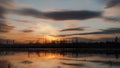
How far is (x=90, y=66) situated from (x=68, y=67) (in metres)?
3.75

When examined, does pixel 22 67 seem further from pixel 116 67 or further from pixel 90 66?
pixel 116 67

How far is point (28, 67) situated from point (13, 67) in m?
2.26

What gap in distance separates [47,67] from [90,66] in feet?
22.5

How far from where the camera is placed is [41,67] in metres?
45.1

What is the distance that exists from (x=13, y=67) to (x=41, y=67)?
4.45 meters

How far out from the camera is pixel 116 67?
4409 centimetres

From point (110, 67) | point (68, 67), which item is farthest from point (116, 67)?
point (68, 67)

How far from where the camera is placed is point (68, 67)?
145 feet

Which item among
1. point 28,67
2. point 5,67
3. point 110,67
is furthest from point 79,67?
point 5,67

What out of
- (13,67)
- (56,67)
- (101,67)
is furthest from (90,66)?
(13,67)

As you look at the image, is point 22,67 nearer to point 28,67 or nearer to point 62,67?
point 28,67

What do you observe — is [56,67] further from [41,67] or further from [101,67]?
[101,67]

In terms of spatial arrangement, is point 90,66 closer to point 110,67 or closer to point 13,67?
point 110,67

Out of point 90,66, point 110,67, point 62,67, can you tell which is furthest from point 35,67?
point 110,67
